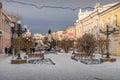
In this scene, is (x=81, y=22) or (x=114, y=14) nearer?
(x=114, y=14)

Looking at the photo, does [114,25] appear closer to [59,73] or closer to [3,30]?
[3,30]

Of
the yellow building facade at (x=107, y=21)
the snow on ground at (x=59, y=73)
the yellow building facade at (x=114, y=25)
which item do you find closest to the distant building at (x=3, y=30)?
the yellow building facade at (x=107, y=21)

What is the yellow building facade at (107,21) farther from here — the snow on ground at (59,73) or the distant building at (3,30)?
the distant building at (3,30)

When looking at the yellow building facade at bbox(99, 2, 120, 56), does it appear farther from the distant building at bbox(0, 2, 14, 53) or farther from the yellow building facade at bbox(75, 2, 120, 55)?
the distant building at bbox(0, 2, 14, 53)

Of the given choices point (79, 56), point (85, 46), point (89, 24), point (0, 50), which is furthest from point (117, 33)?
point (89, 24)

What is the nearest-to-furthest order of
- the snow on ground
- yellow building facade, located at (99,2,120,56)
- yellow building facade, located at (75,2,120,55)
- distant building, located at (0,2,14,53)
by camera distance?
the snow on ground → yellow building facade, located at (99,2,120,56) → yellow building facade, located at (75,2,120,55) → distant building, located at (0,2,14,53)


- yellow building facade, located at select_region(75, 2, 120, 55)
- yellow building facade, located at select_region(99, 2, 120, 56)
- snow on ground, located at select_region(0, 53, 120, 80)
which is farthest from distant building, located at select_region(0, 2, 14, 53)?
snow on ground, located at select_region(0, 53, 120, 80)

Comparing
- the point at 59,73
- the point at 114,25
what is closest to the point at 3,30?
the point at 114,25

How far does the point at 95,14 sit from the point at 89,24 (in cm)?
996

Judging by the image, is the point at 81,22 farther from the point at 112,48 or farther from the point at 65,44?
the point at 112,48

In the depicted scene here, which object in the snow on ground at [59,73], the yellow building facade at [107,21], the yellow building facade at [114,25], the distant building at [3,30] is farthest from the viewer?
the distant building at [3,30]

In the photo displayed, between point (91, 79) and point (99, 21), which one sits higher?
point (99, 21)

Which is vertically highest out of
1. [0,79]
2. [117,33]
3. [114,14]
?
[114,14]

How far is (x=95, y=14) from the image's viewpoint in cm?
6675
